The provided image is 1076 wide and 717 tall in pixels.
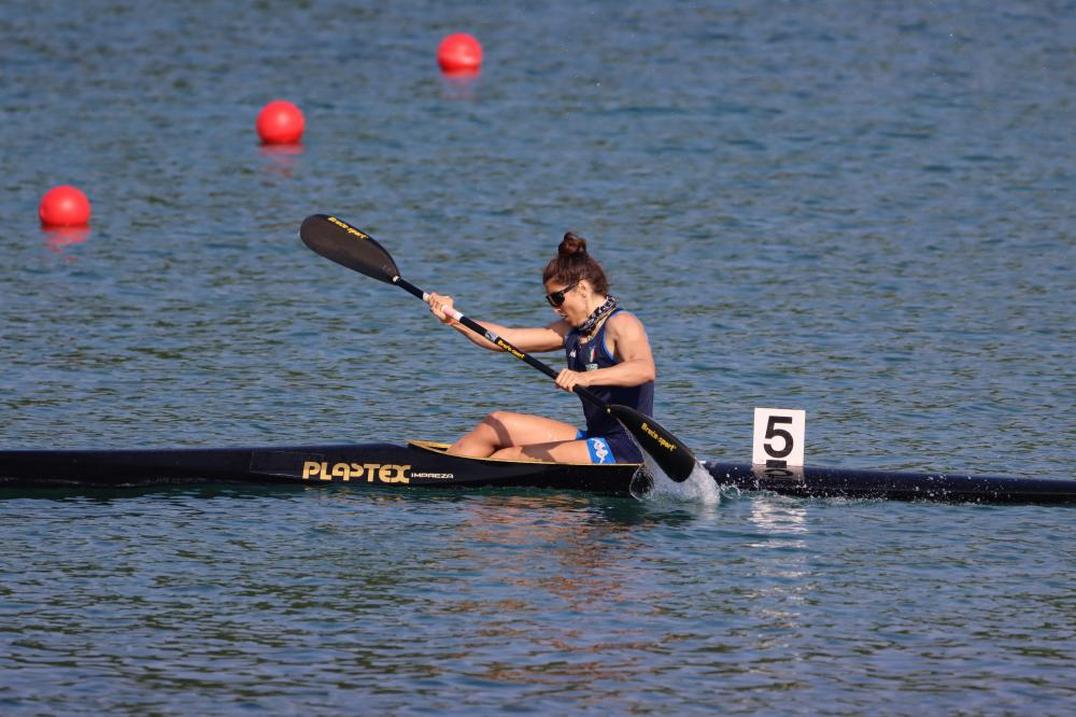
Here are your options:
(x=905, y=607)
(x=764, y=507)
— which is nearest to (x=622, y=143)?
(x=764, y=507)

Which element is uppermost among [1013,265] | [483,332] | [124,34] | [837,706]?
[124,34]

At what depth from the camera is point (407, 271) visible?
56.1 feet

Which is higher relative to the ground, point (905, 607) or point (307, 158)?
point (307, 158)

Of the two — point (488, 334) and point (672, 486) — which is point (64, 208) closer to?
point (488, 334)

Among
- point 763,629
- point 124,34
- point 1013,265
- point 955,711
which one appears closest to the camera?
point 955,711

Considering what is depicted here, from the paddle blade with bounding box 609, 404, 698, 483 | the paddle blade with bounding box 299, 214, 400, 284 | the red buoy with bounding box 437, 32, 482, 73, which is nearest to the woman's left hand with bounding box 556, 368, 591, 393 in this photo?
the paddle blade with bounding box 609, 404, 698, 483

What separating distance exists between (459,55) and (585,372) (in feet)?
54.2

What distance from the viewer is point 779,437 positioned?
35.5 ft

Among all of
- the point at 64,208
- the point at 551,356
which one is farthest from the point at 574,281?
the point at 64,208

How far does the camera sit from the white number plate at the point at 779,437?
35.3 feet

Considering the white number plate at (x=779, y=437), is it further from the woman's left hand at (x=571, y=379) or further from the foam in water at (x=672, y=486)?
the woman's left hand at (x=571, y=379)

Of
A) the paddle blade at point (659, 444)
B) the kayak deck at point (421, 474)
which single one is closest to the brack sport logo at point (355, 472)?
the kayak deck at point (421, 474)

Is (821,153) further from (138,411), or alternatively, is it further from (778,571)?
(778,571)

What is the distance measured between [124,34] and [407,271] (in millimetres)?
14409
